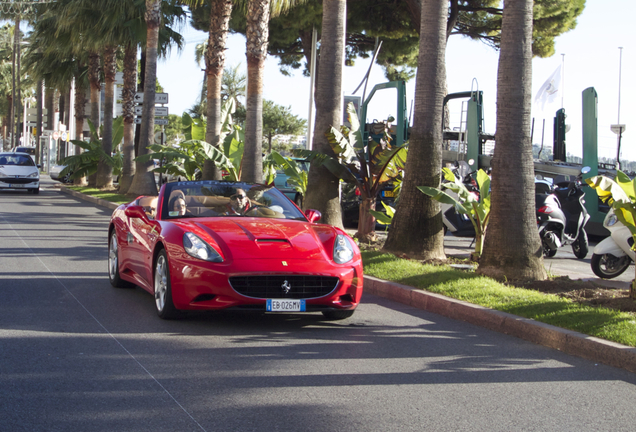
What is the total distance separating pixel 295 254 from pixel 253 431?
9.70ft

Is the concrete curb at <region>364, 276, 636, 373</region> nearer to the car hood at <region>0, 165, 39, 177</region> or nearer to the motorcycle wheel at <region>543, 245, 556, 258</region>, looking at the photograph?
the motorcycle wheel at <region>543, 245, 556, 258</region>

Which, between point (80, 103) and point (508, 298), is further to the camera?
point (80, 103)

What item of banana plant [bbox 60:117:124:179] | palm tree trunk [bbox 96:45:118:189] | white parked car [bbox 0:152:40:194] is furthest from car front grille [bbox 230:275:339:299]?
palm tree trunk [bbox 96:45:118:189]

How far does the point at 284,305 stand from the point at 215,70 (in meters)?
17.3

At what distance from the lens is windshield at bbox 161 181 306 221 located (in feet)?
26.2

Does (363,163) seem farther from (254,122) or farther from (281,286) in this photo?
(281,286)

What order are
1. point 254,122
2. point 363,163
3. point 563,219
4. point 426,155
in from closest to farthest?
point 426,155 → point 563,219 → point 363,163 → point 254,122

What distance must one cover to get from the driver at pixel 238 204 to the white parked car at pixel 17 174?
2542 cm

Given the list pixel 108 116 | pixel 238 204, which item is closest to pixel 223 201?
Answer: pixel 238 204

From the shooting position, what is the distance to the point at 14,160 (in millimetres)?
31609

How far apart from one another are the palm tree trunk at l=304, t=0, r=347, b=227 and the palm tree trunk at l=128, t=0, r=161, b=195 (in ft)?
49.3

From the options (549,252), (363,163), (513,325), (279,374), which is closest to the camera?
(279,374)

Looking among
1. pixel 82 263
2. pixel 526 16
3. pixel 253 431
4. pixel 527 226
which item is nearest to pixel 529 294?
pixel 527 226

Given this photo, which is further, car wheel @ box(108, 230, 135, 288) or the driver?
car wheel @ box(108, 230, 135, 288)
